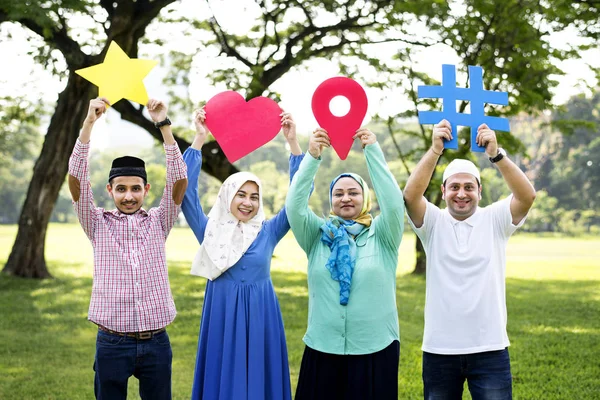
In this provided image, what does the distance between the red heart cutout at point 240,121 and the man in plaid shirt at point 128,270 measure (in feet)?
1.27

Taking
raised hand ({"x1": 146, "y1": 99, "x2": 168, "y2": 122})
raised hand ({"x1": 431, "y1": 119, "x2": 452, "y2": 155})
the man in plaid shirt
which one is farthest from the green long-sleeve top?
raised hand ({"x1": 146, "y1": 99, "x2": 168, "y2": 122})

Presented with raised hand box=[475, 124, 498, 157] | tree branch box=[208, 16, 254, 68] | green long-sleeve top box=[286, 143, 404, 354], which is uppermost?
tree branch box=[208, 16, 254, 68]

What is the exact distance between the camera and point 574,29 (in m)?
10.8

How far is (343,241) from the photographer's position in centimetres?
332

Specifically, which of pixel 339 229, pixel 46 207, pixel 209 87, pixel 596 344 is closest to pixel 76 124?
pixel 46 207

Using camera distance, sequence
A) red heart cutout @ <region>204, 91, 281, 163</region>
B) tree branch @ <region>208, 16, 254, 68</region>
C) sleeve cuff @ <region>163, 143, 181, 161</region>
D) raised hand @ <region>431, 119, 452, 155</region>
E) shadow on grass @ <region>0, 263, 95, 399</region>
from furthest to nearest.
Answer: tree branch @ <region>208, 16, 254, 68</region> < shadow on grass @ <region>0, 263, 95, 399</region> < red heart cutout @ <region>204, 91, 281, 163</region> < sleeve cuff @ <region>163, 143, 181, 161</region> < raised hand @ <region>431, 119, 452, 155</region>

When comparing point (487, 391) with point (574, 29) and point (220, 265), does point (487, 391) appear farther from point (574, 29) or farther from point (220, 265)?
point (574, 29)

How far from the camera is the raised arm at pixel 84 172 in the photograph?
324 cm

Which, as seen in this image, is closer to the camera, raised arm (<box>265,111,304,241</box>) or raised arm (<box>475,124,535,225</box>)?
raised arm (<box>475,124,535,225</box>)

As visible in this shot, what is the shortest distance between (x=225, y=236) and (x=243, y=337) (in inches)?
21.2

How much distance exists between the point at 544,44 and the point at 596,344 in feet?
18.3

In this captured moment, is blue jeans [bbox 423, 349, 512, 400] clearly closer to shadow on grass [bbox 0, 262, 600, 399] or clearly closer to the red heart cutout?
the red heart cutout

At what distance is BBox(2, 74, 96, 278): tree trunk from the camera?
40.1ft

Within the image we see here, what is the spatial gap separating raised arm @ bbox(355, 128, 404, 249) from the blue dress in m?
0.71
